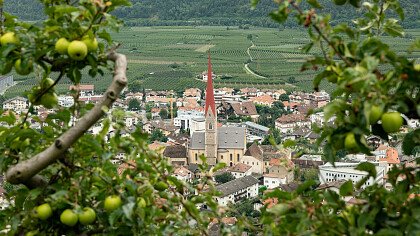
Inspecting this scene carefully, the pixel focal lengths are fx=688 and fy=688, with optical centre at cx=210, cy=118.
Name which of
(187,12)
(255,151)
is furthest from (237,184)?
(187,12)

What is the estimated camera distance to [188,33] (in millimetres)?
56281

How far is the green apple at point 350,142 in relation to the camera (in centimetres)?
123

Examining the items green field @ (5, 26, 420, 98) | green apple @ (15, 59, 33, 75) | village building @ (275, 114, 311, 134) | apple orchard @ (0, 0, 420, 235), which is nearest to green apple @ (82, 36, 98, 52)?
apple orchard @ (0, 0, 420, 235)

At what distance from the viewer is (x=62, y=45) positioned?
1396 mm

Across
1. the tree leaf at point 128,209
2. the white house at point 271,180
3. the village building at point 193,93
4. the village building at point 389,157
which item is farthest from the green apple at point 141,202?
the village building at point 193,93

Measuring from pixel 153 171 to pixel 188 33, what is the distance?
55.2 m

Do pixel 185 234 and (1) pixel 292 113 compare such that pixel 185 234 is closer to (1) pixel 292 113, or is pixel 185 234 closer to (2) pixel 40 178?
(2) pixel 40 178

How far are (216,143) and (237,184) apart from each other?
5124mm

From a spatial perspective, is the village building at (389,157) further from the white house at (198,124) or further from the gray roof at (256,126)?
the gray roof at (256,126)

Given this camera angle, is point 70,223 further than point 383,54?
Yes

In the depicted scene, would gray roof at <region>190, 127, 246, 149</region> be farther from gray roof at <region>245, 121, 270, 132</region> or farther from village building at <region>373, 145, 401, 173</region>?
village building at <region>373, 145, 401, 173</region>

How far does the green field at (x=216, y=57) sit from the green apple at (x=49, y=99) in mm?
31984

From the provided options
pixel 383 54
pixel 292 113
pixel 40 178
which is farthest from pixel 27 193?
pixel 292 113

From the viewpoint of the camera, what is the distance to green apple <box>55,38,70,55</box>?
4.58ft
